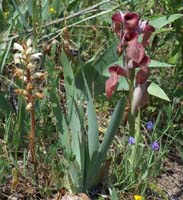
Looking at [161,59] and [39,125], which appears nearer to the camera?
[39,125]

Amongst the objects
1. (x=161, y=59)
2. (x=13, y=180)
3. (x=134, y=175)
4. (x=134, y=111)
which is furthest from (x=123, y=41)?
(x=161, y=59)

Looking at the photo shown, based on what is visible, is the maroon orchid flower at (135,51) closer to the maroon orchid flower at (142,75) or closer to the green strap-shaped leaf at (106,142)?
the maroon orchid flower at (142,75)

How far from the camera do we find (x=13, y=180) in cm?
215

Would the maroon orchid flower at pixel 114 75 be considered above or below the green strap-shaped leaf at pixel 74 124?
above

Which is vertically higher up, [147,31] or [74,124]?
[147,31]

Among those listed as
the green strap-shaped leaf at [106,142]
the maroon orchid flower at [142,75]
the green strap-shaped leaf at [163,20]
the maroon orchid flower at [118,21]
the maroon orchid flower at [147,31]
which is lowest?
the green strap-shaped leaf at [106,142]

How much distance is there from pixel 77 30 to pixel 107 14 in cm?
29

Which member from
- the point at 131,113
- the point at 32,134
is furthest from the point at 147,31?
the point at 32,134

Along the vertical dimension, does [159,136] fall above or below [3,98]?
below

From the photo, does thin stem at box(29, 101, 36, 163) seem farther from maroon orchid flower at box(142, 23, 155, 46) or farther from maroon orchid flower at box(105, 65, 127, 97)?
maroon orchid flower at box(142, 23, 155, 46)

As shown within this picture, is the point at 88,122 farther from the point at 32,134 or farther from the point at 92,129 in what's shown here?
the point at 32,134

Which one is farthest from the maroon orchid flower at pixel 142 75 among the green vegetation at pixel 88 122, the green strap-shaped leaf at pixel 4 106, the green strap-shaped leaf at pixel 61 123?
the green strap-shaped leaf at pixel 4 106

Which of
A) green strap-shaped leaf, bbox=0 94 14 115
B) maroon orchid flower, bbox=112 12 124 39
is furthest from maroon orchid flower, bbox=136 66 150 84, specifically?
green strap-shaped leaf, bbox=0 94 14 115

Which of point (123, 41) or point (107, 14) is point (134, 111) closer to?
point (123, 41)
